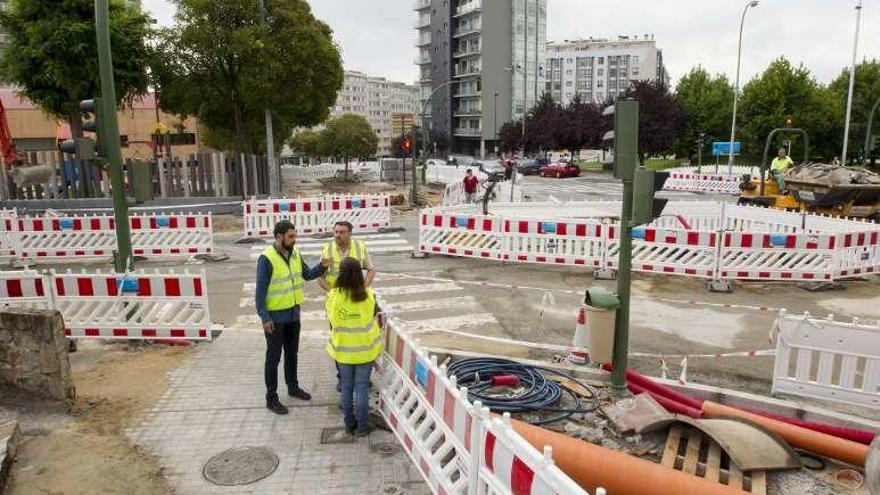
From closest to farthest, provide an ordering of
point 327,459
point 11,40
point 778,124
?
point 327,459, point 11,40, point 778,124

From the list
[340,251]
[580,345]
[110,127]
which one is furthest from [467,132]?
[340,251]

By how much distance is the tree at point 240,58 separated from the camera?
77.8 ft

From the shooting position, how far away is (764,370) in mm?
7836

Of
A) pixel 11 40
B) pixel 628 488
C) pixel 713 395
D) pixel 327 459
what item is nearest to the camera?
pixel 628 488

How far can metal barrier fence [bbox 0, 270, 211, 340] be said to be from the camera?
8195mm

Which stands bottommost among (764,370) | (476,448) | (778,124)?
(764,370)

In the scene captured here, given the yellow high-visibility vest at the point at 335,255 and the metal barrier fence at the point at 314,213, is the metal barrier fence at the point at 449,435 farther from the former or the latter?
the metal barrier fence at the point at 314,213

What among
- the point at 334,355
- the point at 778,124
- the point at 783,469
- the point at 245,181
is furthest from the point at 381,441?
the point at 778,124

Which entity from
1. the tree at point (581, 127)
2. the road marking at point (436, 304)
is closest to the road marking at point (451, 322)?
the road marking at point (436, 304)

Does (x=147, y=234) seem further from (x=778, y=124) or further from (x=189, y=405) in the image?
(x=778, y=124)

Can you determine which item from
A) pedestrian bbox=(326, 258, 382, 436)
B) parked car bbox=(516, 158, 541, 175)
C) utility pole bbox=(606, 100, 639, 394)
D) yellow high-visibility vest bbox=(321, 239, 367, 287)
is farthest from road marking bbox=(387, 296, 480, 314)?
parked car bbox=(516, 158, 541, 175)

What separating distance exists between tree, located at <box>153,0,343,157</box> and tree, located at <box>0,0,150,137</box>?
3.68ft

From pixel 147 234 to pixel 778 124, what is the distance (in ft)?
157

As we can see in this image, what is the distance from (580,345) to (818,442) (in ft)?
9.69
